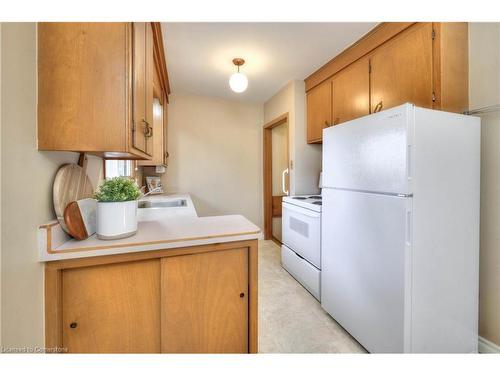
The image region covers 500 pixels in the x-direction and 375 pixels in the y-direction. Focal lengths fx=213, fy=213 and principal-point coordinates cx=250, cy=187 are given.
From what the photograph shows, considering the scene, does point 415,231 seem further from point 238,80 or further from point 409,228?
point 238,80

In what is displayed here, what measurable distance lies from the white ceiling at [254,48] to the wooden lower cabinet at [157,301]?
1.83m

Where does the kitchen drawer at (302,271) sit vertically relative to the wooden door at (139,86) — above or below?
below

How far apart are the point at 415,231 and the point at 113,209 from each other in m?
1.49

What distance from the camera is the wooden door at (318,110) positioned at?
245 cm

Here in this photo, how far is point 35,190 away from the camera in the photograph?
743 mm

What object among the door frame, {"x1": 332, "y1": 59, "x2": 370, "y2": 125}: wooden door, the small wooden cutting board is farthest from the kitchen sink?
{"x1": 332, "y1": 59, "x2": 370, "y2": 125}: wooden door

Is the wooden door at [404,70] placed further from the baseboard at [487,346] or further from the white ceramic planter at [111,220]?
the white ceramic planter at [111,220]

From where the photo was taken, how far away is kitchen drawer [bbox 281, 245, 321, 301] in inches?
78.2

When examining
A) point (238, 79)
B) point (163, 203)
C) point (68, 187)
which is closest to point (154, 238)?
point (68, 187)

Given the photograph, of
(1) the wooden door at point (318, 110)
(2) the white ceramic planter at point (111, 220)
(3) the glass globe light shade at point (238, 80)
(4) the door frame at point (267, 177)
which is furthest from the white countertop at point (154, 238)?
(4) the door frame at point (267, 177)

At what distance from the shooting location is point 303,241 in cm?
222

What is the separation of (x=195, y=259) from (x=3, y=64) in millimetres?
889

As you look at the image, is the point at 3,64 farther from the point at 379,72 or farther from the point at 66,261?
the point at 379,72
